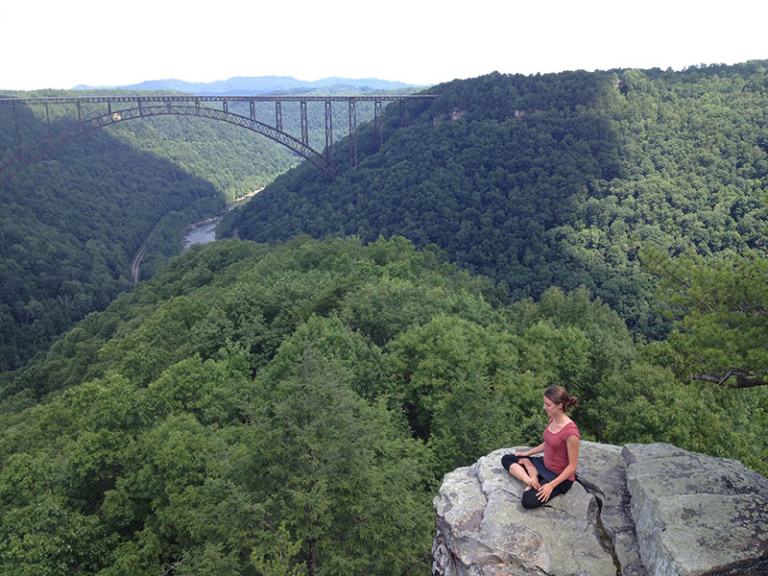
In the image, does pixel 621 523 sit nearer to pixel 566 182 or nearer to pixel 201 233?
pixel 566 182

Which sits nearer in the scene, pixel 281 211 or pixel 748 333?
pixel 748 333

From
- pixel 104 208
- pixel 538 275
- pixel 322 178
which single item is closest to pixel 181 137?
pixel 104 208

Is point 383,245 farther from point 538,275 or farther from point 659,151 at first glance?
point 659,151

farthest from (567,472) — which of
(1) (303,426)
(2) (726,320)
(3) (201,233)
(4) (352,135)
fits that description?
(3) (201,233)

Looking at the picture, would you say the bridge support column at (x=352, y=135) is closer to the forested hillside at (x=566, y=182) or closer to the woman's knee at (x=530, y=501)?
the forested hillside at (x=566, y=182)

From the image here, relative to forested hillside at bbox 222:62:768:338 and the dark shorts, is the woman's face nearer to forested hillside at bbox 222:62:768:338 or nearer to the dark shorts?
the dark shorts
